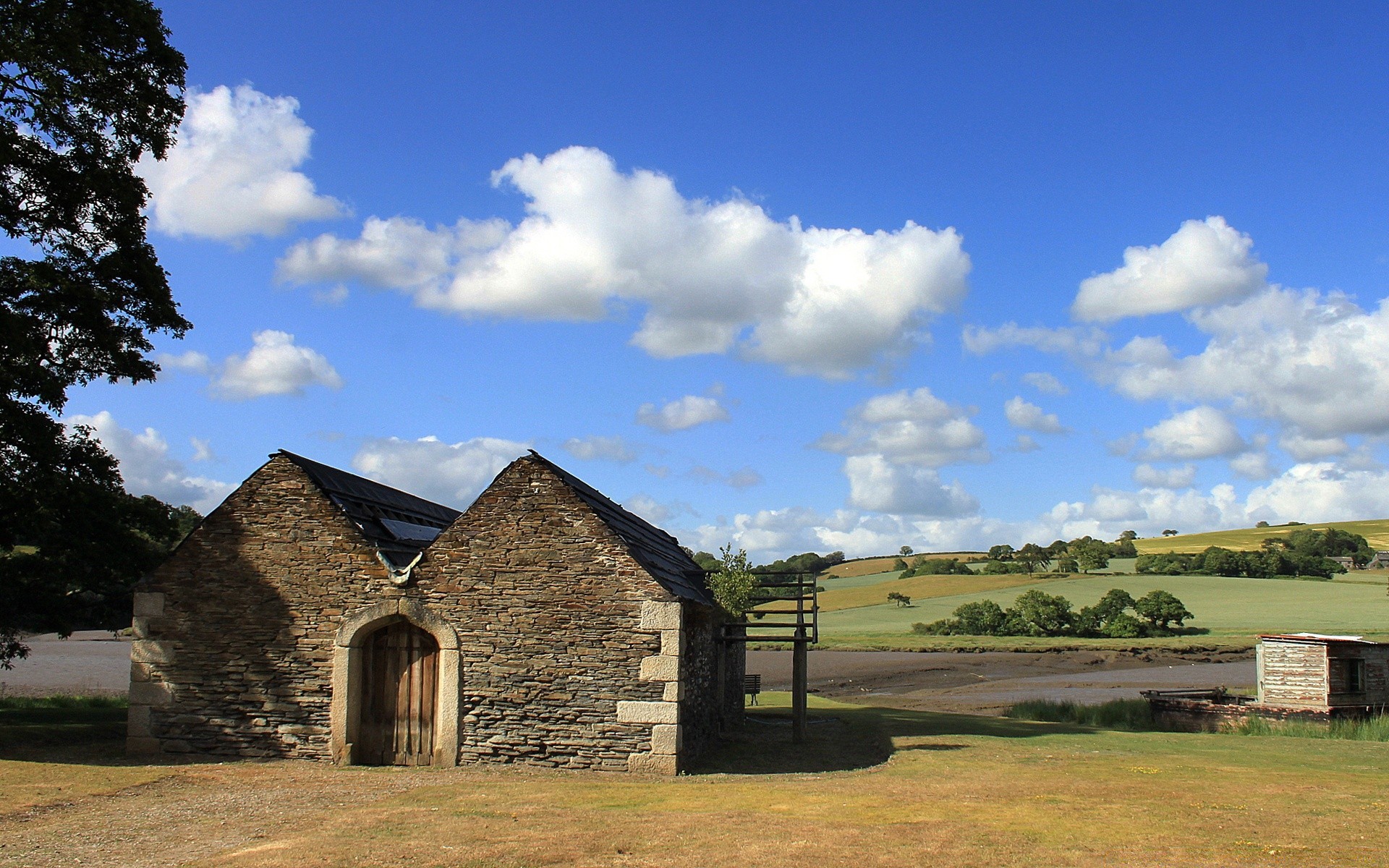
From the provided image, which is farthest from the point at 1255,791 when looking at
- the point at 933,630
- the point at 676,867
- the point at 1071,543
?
the point at 1071,543

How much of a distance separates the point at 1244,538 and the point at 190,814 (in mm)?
114714

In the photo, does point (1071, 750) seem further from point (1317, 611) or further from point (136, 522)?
point (1317, 611)

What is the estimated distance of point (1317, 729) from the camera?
2384 centimetres

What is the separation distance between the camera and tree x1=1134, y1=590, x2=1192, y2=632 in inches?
2389

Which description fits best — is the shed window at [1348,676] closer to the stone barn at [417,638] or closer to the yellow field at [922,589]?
the stone barn at [417,638]

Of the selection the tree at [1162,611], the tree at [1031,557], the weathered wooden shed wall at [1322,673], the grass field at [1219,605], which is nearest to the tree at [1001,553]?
the tree at [1031,557]

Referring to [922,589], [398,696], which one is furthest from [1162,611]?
[398,696]

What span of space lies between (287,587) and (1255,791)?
14.2m

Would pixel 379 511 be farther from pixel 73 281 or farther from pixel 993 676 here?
pixel 993 676

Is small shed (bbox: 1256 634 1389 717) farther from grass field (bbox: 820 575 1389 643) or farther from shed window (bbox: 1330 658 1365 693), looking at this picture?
grass field (bbox: 820 575 1389 643)

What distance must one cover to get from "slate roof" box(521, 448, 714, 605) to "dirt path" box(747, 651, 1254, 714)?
10.7 m

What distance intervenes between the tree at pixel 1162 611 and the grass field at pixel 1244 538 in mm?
40426

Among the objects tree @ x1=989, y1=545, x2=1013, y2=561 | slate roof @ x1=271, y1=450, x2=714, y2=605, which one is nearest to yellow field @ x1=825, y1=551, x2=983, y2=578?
tree @ x1=989, y1=545, x2=1013, y2=561

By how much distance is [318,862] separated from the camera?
9.09m
